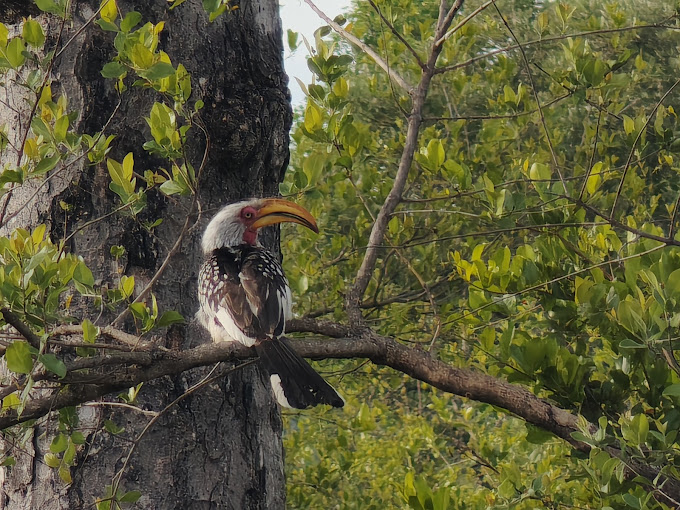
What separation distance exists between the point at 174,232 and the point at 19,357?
967 mm

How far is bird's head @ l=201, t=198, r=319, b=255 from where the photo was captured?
292 cm

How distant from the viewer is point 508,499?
2.35 metres

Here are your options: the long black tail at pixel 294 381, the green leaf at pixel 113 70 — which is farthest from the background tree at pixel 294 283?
the long black tail at pixel 294 381

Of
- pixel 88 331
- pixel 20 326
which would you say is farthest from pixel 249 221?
pixel 20 326

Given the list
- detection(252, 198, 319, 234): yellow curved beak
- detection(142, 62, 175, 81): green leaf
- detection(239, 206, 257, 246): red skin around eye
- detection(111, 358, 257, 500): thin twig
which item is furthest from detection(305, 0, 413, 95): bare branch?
detection(111, 358, 257, 500): thin twig

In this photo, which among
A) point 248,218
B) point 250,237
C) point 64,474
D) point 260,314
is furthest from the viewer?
point 250,237

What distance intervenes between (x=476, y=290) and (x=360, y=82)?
1034 centimetres

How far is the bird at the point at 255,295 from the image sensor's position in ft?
8.07

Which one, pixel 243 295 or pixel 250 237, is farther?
pixel 250 237

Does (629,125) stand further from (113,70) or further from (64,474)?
(64,474)

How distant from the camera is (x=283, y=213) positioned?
306 cm

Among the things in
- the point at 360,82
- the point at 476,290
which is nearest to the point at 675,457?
the point at 476,290

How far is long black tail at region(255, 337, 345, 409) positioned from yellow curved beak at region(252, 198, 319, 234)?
0.58 m

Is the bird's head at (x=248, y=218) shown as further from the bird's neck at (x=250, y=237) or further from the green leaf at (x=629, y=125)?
the green leaf at (x=629, y=125)
